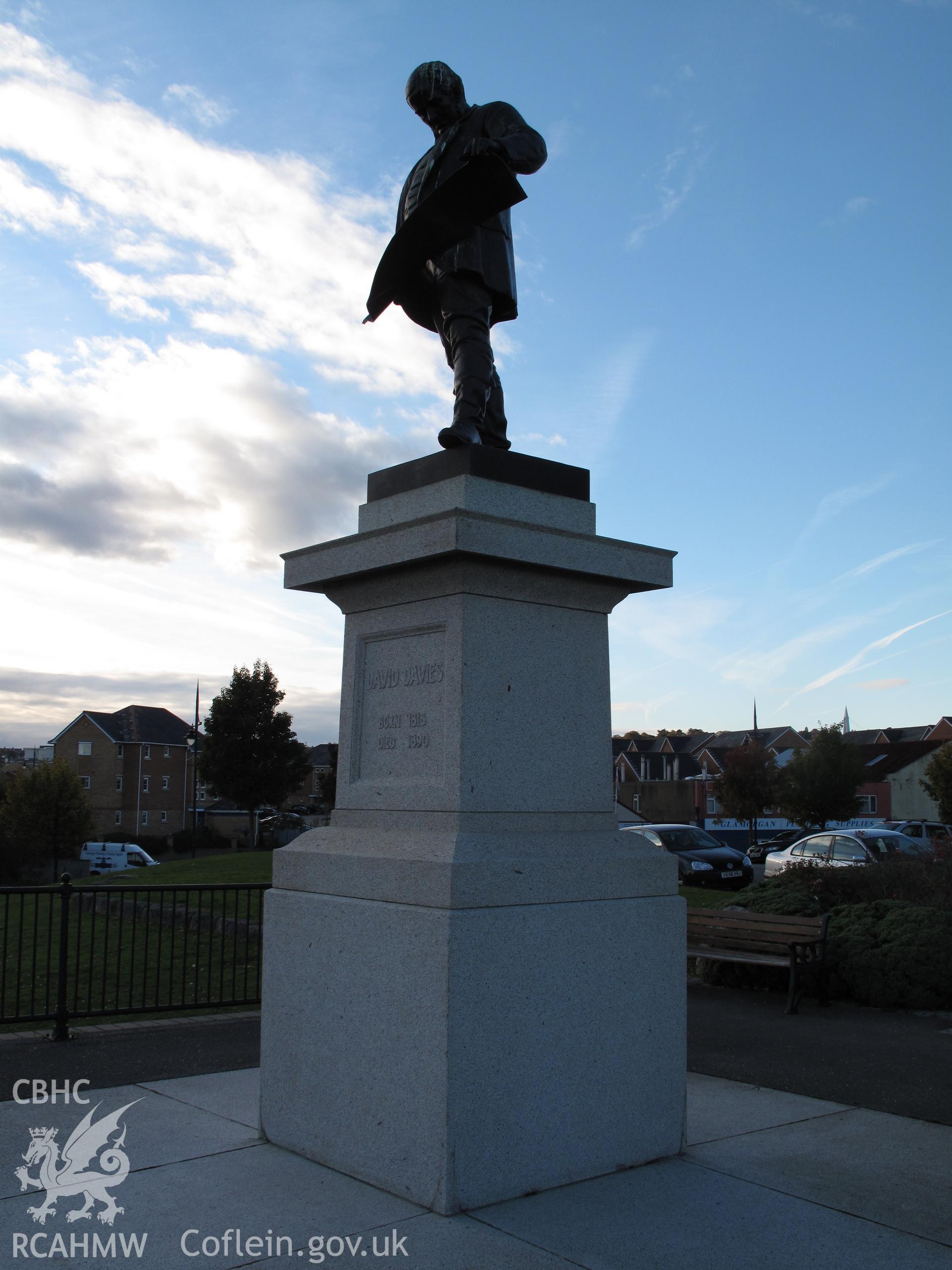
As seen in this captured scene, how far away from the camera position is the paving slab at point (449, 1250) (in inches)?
132

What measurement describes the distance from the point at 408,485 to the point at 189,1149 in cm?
318

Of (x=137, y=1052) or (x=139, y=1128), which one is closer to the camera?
(x=139, y=1128)

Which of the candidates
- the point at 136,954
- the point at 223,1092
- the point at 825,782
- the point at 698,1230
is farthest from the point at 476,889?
the point at 825,782

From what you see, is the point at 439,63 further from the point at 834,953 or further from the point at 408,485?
the point at 834,953

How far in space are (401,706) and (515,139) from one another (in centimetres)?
270

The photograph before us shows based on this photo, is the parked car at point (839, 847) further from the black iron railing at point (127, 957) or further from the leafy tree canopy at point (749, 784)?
the leafy tree canopy at point (749, 784)

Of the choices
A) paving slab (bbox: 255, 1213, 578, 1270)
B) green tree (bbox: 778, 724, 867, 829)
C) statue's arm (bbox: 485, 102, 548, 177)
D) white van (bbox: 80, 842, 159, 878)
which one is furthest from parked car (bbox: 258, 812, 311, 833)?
paving slab (bbox: 255, 1213, 578, 1270)

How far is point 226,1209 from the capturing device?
3.82m

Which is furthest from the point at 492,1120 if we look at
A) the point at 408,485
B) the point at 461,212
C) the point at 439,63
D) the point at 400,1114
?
the point at 439,63

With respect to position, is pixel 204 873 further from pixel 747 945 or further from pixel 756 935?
pixel 756 935

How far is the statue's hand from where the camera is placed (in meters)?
4.70

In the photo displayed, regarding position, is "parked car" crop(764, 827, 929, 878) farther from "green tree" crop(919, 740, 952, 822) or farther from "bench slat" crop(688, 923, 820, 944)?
"green tree" crop(919, 740, 952, 822)

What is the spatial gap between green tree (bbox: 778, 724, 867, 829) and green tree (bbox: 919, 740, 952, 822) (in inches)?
137

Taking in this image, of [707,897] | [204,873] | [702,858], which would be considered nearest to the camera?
[707,897]
